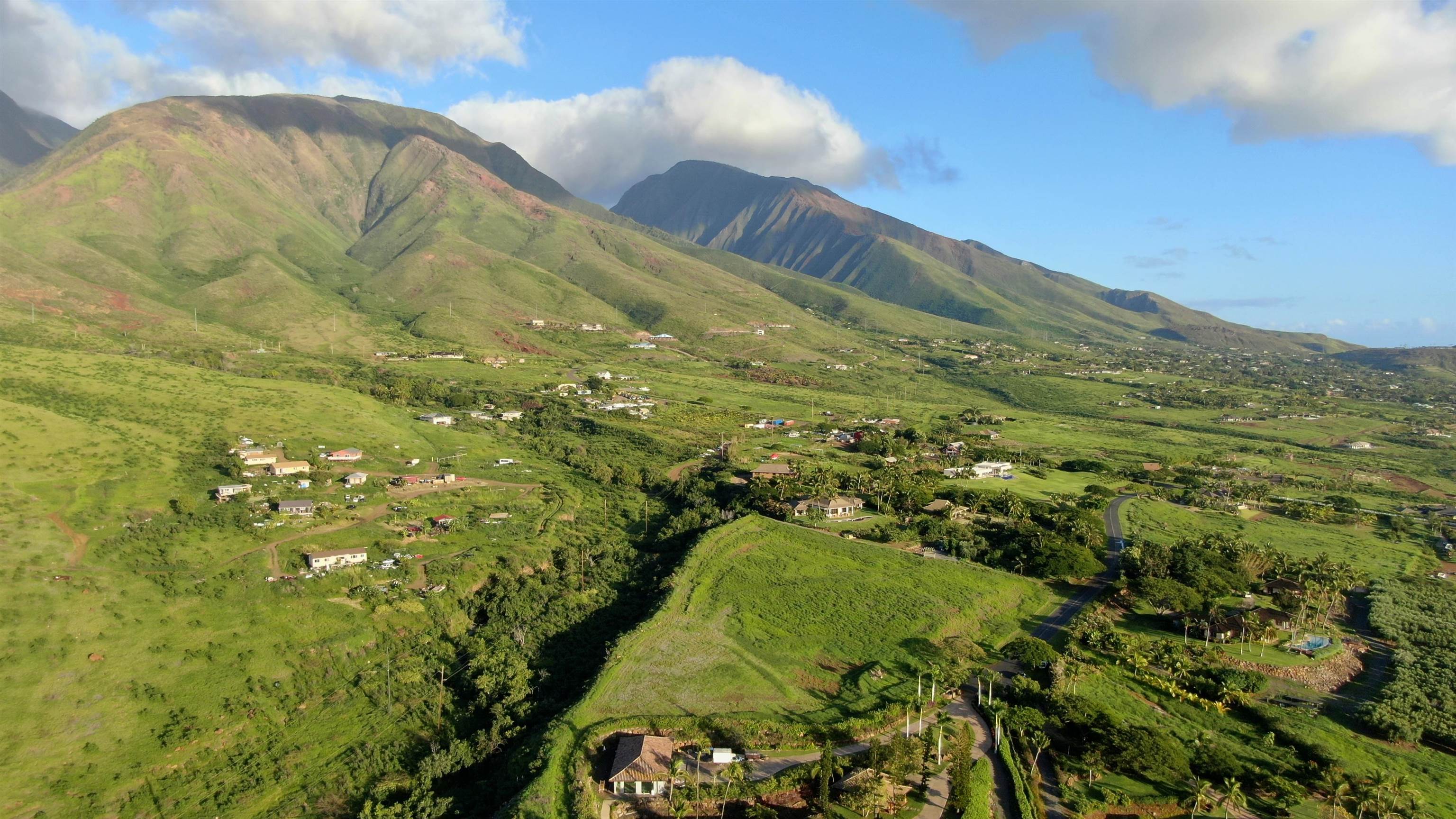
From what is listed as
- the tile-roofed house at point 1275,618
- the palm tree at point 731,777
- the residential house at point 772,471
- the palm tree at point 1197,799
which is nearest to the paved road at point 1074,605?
the palm tree at point 1197,799

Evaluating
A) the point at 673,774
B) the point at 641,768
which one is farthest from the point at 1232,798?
the point at 641,768

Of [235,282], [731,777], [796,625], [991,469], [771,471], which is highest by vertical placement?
[235,282]

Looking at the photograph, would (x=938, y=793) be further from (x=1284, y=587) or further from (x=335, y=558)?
(x=335, y=558)

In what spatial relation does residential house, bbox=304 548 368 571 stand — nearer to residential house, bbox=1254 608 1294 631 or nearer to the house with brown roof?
the house with brown roof

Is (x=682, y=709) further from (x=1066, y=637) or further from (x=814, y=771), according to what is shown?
(x=1066, y=637)

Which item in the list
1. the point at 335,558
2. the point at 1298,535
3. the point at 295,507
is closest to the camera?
the point at 335,558
